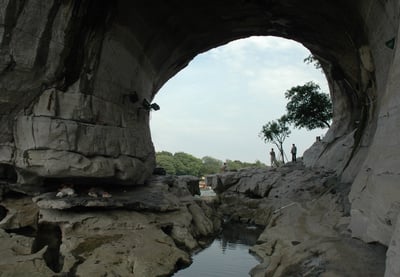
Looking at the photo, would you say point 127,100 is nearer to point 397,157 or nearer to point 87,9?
point 87,9

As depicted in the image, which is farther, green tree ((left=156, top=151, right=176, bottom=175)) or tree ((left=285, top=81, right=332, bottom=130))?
green tree ((left=156, top=151, right=176, bottom=175))

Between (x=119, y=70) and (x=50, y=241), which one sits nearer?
(x=50, y=241)

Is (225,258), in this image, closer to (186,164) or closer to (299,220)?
(299,220)

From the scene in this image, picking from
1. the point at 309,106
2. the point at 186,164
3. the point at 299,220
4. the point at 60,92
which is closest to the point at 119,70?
the point at 60,92

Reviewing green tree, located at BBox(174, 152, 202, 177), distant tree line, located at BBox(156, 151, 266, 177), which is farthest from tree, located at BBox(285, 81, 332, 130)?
green tree, located at BBox(174, 152, 202, 177)

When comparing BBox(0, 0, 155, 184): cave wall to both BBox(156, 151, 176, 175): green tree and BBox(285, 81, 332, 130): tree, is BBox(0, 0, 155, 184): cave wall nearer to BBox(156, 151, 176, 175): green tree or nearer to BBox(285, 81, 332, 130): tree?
BBox(285, 81, 332, 130): tree

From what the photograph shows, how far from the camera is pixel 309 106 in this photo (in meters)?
24.8

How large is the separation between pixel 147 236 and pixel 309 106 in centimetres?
1827

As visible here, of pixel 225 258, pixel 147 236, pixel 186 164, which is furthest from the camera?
pixel 186 164

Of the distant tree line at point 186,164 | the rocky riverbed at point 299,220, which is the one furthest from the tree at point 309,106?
the distant tree line at point 186,164

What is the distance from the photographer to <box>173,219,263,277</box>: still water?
355 inches

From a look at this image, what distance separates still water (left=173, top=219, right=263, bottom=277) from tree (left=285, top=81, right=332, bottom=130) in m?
13.2

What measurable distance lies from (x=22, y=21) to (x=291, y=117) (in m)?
19.9

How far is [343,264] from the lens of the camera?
5.87 metres
